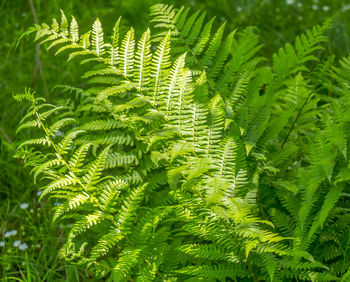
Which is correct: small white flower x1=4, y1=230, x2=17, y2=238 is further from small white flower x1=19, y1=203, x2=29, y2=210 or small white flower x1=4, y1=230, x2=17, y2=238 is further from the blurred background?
small white flower x1=19, y1=203, x2=29, y2=210

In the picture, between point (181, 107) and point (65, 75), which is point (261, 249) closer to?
point (181, 107)

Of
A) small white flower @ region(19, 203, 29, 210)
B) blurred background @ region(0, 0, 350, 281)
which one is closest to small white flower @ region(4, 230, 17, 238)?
blurred background @ region(0, 0, 350, 281)

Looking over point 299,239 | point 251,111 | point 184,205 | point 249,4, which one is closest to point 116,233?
point 184,205

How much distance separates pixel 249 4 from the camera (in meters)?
3.93

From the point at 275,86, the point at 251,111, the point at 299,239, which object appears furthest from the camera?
the point at 275,86

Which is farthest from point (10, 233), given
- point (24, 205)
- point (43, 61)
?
point (43, 61)

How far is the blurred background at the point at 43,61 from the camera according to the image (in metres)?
2.25

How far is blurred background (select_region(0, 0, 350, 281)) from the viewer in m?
2.25

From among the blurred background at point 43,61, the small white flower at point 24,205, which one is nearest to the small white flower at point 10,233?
the blurred background at point 43,61

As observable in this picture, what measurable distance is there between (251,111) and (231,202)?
65 centimetres

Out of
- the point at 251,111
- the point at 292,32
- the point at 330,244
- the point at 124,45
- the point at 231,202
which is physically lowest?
the point at 330,244

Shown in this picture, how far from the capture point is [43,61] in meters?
3.44

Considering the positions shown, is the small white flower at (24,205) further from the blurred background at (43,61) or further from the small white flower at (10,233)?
the small white flower at (10,233)

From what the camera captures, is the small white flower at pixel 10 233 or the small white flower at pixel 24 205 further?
the small white flower at pixel 24 205
